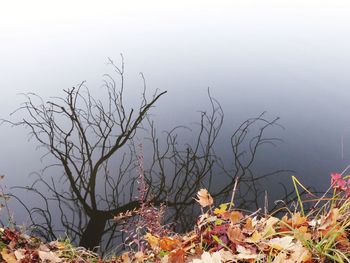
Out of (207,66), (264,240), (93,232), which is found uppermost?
(207,66)

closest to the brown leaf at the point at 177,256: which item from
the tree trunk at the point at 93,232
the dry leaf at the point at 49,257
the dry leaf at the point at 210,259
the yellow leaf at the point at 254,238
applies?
the dry leaf at the point at 210,259

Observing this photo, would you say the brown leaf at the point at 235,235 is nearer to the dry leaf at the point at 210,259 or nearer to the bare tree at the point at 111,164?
the dry leaf at the point at 210,259

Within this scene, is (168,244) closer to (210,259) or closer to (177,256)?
(177,256)

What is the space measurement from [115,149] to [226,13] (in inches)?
183

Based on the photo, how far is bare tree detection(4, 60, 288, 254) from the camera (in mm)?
2873

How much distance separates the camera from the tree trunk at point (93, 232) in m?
2.72

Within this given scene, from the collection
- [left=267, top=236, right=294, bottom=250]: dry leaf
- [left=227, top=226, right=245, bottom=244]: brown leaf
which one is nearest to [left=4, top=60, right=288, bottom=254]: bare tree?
[left=227, top=226, right=245, bottom=244]: brown leaf

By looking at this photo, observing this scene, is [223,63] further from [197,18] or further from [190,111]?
[197,18]

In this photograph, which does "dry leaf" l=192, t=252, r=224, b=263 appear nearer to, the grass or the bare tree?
the grass

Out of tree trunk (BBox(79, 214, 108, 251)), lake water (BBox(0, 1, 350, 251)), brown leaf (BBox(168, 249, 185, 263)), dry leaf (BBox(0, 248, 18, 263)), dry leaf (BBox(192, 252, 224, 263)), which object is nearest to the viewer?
dry leaf (BBox(192, 252, 224, 263))

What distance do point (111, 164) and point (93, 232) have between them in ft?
1.94

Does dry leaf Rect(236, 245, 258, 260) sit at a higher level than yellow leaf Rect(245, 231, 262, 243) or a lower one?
lower

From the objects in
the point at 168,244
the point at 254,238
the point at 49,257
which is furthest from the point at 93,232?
the point at 254,238

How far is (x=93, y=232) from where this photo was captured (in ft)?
9.18
